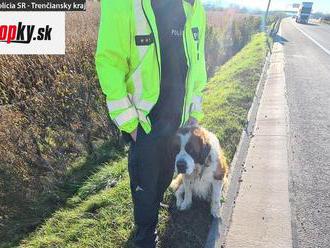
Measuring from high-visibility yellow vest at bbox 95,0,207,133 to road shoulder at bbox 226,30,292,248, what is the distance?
1855mm

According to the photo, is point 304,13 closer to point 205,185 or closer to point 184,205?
point 205,185

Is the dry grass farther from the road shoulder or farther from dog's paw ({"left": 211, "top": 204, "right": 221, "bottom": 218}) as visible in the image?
the road shoulder

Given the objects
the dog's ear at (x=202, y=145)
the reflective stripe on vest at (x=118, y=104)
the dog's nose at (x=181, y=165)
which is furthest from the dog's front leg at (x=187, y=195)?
the reflective stripe on vest at (x=118, y=104)

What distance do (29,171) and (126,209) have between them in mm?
1516

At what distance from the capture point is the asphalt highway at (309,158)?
371 centimetres

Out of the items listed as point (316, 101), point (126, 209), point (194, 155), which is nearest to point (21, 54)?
point (126, 209)

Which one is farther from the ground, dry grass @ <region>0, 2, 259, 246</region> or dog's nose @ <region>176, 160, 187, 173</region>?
dog's nose @ <region>176, 160, 187, 173</region>

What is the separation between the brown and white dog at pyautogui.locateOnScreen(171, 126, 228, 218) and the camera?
307cm

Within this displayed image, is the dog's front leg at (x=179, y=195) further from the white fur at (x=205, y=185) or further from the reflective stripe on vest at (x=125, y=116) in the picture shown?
the reflective stripe on vest at (x=125, y=116)

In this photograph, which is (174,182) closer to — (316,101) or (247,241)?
(247,241)

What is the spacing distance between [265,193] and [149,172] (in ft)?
7.51

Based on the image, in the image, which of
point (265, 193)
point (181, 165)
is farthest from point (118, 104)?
point (265, 193)

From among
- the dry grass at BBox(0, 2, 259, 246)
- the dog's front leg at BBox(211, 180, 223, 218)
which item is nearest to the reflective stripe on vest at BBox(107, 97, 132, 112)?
the dog's front leg at BBox(211, 180, 223, 218)

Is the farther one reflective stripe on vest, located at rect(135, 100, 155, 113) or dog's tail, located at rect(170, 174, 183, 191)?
dog's tail, located at rect(170, 174, 183, 191)
